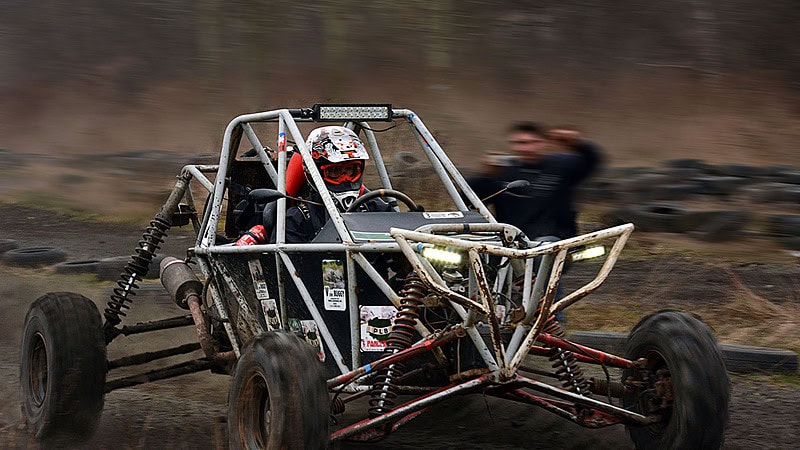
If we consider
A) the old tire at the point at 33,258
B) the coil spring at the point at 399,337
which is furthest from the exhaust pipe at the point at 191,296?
the old tire at the point at 33,258

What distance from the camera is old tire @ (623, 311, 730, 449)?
4688 millimetres

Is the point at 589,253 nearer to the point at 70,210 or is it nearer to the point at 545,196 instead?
the point at 545,196

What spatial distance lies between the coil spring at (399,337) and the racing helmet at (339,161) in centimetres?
111

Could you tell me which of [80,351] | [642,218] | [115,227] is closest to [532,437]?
[80,351]

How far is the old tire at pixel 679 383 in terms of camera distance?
469 centimetres

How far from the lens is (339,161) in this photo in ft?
19.0

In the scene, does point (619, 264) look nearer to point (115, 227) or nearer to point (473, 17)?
point (115, 227)

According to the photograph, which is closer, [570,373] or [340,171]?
[570,373]

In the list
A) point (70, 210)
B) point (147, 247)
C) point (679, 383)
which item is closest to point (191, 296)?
point (147, 247)

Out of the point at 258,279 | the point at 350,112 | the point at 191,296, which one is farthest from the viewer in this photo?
the point at 191,296

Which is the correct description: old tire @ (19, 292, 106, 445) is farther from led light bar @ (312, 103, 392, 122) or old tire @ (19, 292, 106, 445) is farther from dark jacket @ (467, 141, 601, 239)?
dark jacket @ (467, 141, 601, 239)

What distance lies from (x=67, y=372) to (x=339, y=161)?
1.89 metres

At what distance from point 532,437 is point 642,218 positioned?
23.8 ft

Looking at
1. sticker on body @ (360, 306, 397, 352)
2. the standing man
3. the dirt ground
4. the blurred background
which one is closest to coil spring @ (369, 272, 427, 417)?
sticker on body @ (360, 306, 397, 352)
